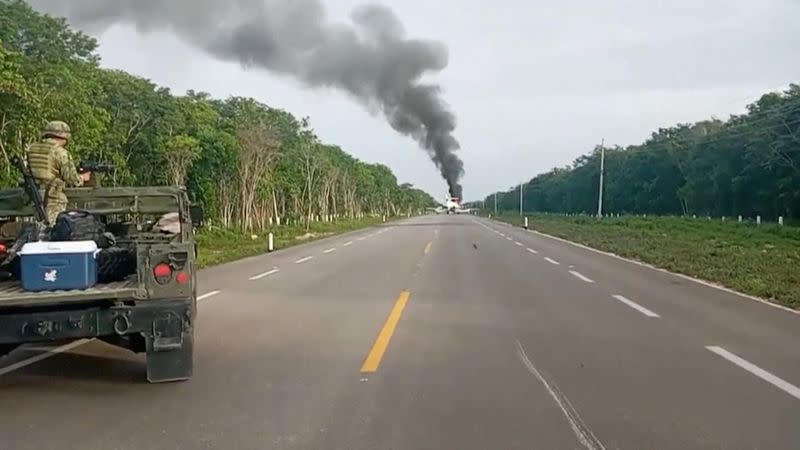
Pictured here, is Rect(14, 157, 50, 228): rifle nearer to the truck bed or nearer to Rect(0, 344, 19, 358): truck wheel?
the truck bed

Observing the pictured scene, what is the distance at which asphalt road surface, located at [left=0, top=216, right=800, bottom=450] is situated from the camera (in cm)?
560

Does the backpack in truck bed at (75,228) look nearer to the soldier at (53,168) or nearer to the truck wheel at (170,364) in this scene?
the soldier at (53,168)

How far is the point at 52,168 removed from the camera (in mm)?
7609

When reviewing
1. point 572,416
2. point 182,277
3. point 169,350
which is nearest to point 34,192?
point 182,277

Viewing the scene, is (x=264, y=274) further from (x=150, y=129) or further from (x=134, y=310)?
(x=150, y=129)

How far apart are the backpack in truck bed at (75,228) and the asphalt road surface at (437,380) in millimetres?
1389

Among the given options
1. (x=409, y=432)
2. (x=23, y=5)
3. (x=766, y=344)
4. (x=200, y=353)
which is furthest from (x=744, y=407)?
(x=23, y=5)

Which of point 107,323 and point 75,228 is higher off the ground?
point 75,228

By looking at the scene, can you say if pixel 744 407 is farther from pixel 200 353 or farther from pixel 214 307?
pixel 214 307

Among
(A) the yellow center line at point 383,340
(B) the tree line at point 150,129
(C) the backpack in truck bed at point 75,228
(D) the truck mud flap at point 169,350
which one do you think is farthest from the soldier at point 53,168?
(B) the tree line at point 150,129

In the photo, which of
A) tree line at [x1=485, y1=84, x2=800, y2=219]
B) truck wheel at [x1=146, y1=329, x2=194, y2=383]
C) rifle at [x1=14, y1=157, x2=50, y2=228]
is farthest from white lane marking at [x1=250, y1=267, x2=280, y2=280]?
tree line at [x1=485, y1=84, x2=800, y2=219]

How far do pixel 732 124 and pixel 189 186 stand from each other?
53.1 m

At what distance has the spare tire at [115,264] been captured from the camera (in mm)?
7277

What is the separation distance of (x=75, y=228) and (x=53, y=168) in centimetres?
88
